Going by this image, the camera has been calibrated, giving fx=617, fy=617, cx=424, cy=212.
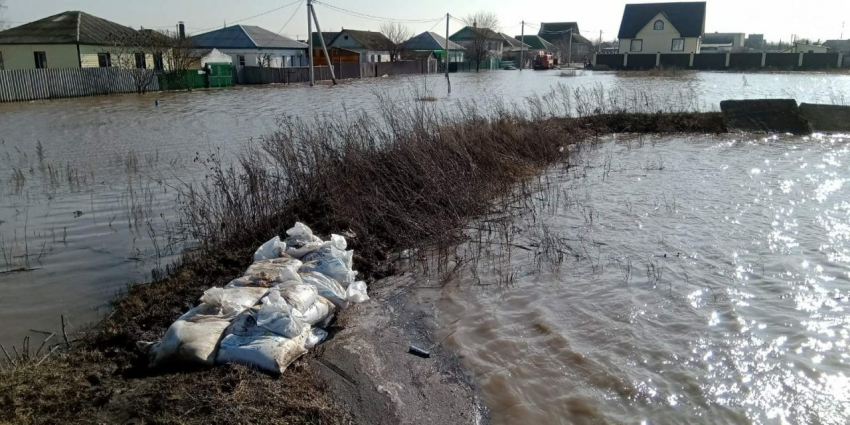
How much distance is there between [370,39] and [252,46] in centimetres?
2185

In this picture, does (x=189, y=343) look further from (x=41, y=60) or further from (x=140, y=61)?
(x=140, y=61)

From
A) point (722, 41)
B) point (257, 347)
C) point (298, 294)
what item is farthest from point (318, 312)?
point (722, 41)

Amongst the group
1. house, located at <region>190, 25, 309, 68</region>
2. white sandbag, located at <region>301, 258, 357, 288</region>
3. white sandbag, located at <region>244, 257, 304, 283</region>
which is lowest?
white sandbag, located at <region>301, 258, 357, 288</region>

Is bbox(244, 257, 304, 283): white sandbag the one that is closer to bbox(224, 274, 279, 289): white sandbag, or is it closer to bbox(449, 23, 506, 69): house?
bbox(224, 274, 279, 289): white sandbag

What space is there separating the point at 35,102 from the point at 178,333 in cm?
2883

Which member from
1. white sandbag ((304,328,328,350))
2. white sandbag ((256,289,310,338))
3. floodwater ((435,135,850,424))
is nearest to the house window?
floodwater ((435,135,850,424))

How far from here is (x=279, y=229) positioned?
7312 millimetres

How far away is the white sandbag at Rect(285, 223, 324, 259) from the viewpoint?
6.04m

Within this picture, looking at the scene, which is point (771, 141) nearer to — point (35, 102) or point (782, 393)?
point (782, 393)

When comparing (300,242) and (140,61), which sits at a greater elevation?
(140,61)

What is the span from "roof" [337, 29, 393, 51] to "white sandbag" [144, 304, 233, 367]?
2519 inches

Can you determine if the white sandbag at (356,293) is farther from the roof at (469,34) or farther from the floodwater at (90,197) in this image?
the roof at (469,34)

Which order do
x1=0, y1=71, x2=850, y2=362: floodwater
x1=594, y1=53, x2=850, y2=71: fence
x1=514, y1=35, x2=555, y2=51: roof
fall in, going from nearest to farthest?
1. x1=0, y1=71, x2=850, y2=362: floodwater
2. x1=594, y1=53, x2=850, y2=71: fence
3. x1=514, y1=35, x2=555, y2=51: roof

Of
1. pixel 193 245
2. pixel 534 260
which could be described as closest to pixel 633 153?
pixel 534 260
